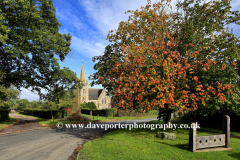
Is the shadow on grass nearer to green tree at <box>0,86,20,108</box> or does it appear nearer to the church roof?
A: green tree at <box>0,86,20,108</box>

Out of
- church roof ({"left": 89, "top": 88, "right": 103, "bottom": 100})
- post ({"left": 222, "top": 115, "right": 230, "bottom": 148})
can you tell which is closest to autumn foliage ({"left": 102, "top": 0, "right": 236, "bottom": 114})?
post ({"left": 222, "top": 115, "right": 230, "bottom": 148})

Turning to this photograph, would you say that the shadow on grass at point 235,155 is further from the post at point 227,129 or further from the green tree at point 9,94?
the green tree at point 9,94

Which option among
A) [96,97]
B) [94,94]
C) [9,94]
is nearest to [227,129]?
[9,94]

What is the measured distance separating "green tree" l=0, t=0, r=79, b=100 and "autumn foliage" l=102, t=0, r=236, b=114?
6.94 m

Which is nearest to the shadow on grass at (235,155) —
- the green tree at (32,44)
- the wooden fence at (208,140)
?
the wooden fence at (208,140)

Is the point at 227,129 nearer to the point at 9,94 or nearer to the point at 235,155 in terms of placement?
the point at 235,155

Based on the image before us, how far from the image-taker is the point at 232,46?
34.9 ft

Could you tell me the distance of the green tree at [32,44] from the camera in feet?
41.4

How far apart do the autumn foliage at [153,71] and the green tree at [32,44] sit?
6943 millimetres

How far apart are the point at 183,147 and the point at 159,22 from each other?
872 centimetres

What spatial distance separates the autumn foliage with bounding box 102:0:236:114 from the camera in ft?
31.7

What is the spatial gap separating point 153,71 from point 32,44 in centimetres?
1150

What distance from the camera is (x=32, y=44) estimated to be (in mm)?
14305

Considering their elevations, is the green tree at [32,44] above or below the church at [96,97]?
above
